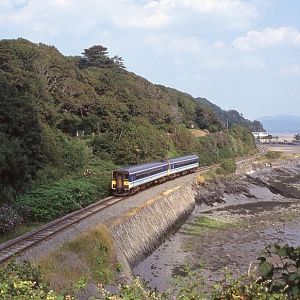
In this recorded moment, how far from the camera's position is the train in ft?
94.7

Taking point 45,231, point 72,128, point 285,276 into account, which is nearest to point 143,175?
point 45,231

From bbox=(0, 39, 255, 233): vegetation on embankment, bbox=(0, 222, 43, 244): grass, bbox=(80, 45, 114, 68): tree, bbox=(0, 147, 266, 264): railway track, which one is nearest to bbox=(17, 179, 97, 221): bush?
bbox=(0, 39, 255, 233): vegetation on embankment

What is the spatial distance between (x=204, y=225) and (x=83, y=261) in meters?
13.5

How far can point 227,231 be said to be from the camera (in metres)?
26.7

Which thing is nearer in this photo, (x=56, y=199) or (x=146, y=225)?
(x=56, y=199)

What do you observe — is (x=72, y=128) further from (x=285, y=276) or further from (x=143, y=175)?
(x=285, y=276)

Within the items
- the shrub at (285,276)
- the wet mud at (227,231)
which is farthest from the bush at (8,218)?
the shrub at (285,276)

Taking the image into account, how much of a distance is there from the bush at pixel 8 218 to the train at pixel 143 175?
923 centimetres

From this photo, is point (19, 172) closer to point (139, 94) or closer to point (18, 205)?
point (18, 205)

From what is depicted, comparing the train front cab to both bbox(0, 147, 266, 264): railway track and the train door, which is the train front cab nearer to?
the train door

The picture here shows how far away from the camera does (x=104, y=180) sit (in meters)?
30.1

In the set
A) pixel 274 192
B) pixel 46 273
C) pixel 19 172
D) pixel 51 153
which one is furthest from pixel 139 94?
pixel 46 273

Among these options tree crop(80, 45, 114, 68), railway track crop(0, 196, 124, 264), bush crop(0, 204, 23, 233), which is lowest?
railway track crop(0, 196, 124, 264)

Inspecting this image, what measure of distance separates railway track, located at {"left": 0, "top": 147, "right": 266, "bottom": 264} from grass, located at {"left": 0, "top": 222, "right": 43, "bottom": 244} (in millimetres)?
748
